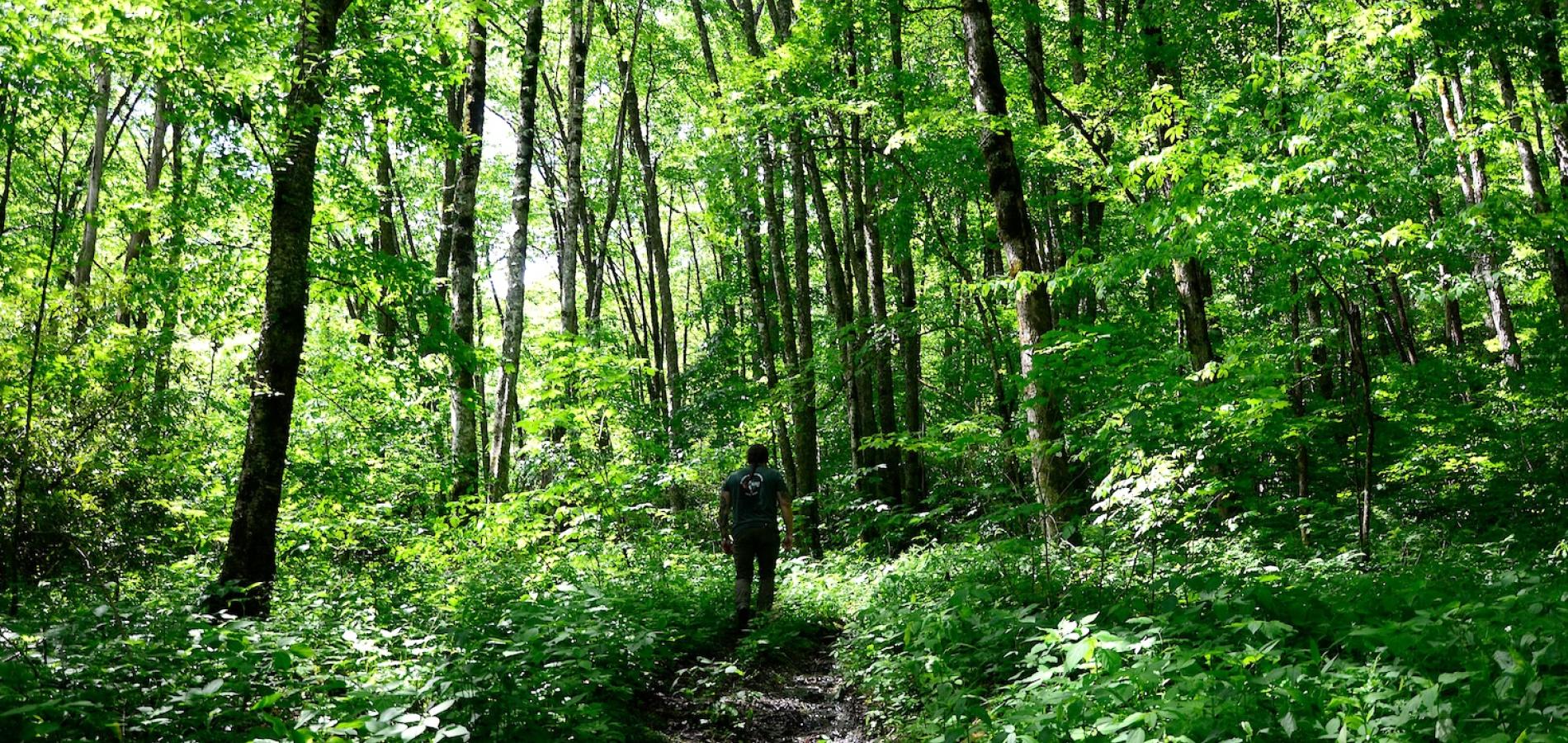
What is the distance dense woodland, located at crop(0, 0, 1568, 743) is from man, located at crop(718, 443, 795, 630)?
52cm

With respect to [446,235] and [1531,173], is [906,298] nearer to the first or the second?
[446,235]

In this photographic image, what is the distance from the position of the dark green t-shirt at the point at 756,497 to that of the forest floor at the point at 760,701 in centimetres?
127

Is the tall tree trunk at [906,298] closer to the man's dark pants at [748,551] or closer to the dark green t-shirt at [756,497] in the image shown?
the dark green t-shirt at [756,497]

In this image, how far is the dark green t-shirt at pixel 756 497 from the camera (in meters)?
8.40

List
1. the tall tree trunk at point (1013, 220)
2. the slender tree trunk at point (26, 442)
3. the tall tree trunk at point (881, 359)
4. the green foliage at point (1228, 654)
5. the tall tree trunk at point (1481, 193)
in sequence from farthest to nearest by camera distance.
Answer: the tall tree trunk at point (1481, 193) → the tall tree trunk at point (881, 359) → the tall tree trunk at point (1013, 220) → the slender tree trunk at point (26, 442) → the green foliage at point (1228, 654)

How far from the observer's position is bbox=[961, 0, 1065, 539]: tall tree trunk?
760cm

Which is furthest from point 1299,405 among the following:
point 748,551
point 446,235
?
point 446,235

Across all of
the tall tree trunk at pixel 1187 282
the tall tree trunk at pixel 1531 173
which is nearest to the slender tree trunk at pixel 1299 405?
the tall tree trunk at pixel 1187 282

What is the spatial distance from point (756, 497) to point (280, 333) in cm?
449

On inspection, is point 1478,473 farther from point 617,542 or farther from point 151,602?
point 151,602

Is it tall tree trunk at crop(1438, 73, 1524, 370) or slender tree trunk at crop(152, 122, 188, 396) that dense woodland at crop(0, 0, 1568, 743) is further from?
tall tree trunk at crop(1438, 73, 1524, 370)

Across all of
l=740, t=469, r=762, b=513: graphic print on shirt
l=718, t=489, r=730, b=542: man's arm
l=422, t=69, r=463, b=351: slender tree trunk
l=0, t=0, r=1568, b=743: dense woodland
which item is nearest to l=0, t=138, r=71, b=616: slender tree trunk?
l=0, t=0, r=1568, b=743: dense woodland

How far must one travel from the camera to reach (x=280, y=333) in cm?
659

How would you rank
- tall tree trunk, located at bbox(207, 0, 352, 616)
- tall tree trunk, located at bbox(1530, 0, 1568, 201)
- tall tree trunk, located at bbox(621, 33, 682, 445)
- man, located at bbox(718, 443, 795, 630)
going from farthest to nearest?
tall tree trunk, located at bbox(621, 33, 682, 445) < tall tree trunk, located at bbox(1530, 0, 1568, 201) < man, located at bbox(718, 443, 795, 630) < tall tree trunk, located at bbox(207, 0, 352, 616)
